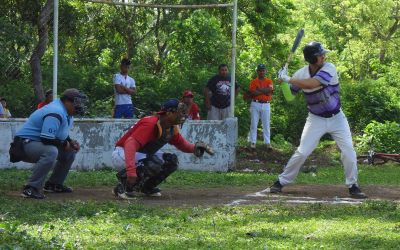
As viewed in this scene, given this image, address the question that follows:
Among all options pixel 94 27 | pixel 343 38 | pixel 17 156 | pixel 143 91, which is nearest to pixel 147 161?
pixel 17 156

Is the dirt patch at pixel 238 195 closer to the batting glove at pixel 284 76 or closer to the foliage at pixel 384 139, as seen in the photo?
the batting glove at pixel 284 76

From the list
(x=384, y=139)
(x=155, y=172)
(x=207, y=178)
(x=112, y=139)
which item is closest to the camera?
(x=155, y=172)

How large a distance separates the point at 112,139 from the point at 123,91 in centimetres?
117

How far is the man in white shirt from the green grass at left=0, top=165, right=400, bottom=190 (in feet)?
5.84

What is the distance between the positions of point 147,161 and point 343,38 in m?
26.7

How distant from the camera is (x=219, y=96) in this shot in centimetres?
1606

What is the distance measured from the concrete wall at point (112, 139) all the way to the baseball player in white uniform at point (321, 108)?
379 centimetres

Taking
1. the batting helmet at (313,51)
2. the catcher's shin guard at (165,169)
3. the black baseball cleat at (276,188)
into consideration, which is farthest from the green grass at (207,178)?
the batting helmet at (313,51)

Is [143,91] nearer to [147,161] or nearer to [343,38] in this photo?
[147,161]

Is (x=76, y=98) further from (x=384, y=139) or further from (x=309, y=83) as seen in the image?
(x=384, y=139)

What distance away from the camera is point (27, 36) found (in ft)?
55.9

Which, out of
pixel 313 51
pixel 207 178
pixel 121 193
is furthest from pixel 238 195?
pixel 207 178

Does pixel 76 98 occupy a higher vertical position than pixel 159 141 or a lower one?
higher

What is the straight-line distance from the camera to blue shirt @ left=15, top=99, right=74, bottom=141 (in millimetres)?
10102
